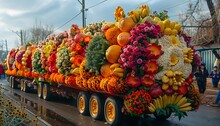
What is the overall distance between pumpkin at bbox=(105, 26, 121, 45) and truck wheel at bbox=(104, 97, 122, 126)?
1606mm

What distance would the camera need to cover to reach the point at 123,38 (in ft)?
25.2

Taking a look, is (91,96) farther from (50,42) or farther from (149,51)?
(50,42)

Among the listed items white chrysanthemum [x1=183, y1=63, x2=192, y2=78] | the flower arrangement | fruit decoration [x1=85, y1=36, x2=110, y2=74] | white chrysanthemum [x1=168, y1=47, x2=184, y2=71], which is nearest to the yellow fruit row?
the flower arrangement

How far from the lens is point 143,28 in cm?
743

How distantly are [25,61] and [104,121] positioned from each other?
367 inches

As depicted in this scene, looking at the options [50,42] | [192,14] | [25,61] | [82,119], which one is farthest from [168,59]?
[192,14]

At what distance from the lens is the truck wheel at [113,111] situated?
7.87 metres

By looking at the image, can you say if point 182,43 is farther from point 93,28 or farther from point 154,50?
point 93,28

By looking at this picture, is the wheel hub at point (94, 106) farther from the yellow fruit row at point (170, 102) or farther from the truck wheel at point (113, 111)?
the yellow fruit row at point (170, 102)

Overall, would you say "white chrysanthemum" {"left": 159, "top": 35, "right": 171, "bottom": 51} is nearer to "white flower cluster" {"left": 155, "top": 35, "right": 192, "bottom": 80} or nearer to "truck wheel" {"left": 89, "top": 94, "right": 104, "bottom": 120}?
"white flower cluster" {"left": 155, "top": 35, "right": 192, "bottom": 80}

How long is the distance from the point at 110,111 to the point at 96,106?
2.82 feet

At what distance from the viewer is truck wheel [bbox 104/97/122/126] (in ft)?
25.8

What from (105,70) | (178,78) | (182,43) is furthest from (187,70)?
(105,70)

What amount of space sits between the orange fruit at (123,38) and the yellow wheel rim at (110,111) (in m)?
1.72
